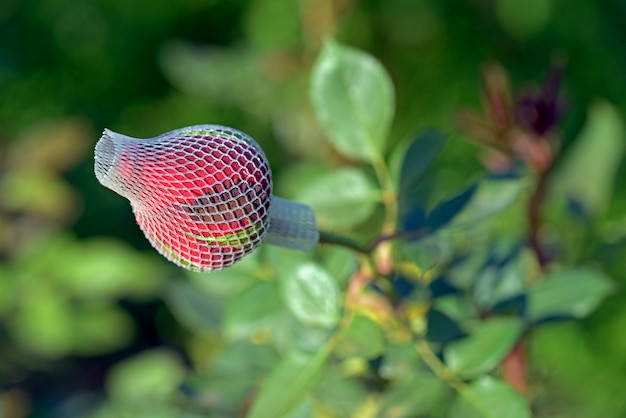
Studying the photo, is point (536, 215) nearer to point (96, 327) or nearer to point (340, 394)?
point (340, 394)

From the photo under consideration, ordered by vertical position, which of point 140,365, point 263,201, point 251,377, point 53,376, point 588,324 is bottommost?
point 53,376

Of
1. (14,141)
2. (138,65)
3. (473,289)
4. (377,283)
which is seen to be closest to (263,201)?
(377,283)

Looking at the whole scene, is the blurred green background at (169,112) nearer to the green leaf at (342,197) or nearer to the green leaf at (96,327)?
the green leaf at (96,327)

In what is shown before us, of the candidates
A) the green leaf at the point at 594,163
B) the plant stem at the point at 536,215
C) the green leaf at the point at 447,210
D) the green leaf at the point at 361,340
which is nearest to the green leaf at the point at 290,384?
the green leaf at the point at 361,340

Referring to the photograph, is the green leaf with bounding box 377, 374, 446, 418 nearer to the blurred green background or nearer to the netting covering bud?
the netting covering bud

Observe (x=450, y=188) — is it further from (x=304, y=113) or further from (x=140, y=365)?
(x=140, y=365)

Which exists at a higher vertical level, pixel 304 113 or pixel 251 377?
pixel 251 377
